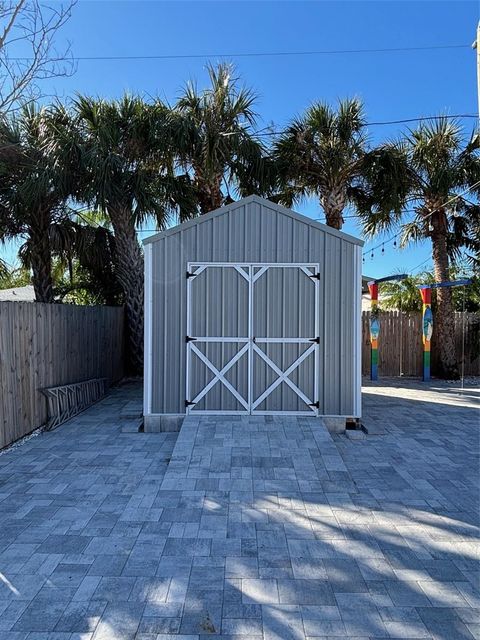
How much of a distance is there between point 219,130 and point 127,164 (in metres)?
1.84

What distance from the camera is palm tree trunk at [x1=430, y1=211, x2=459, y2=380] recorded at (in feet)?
32.4

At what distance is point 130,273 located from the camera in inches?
353

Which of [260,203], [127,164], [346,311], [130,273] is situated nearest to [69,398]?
[130,273]

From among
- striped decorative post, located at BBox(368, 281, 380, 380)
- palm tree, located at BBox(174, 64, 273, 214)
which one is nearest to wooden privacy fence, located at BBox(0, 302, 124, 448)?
palm tree, located at BBox(174, 64, 273, 214)

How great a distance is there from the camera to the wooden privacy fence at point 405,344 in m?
10.6

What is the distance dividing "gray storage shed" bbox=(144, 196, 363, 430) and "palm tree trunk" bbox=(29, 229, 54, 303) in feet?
14.1

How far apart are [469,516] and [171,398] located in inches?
140

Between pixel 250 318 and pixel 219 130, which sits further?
pixel 219 130

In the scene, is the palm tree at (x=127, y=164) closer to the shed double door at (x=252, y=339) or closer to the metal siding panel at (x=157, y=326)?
the metal siding panel at (x=157, y=326)

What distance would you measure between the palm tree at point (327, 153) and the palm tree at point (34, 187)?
4.24 m

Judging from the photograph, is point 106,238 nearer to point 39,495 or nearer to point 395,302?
point 39,495

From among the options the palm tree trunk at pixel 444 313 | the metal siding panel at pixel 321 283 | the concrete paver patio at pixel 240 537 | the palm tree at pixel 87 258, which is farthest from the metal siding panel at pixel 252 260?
the palm tree trunk at pixel 444 313

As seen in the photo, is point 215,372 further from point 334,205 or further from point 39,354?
point 334,205

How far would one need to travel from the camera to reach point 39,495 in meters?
3.63
